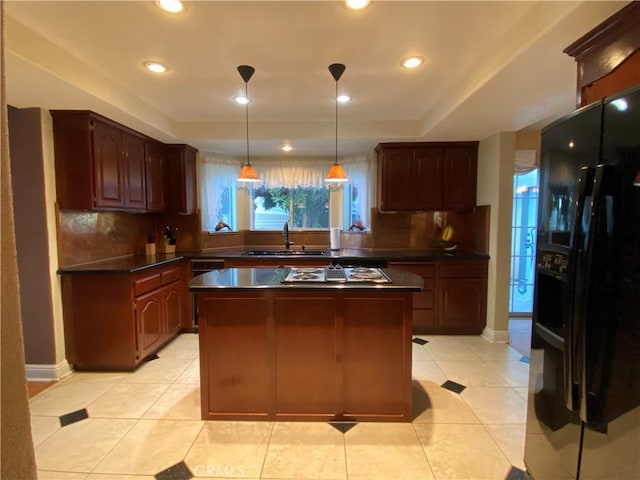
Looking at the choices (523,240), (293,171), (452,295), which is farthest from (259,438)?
(523,240)

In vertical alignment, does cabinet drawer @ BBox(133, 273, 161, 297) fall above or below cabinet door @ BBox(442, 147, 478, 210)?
below

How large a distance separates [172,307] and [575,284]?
11.7 feet

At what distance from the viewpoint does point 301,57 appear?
2164mm

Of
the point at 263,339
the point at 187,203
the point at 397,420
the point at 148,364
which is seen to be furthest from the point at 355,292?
the point at 187,203

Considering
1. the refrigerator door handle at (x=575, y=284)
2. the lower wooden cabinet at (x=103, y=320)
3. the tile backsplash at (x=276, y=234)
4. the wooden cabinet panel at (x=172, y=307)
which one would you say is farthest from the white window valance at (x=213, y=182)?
the refrigerator door handle at (x=575, y=284)

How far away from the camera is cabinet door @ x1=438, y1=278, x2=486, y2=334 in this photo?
3.67 m

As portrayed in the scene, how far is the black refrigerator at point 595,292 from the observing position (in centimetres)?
104

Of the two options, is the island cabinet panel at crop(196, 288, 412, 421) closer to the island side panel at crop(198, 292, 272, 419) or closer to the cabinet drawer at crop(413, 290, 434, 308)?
the island side panel at crop(198, 292, 272, 419)

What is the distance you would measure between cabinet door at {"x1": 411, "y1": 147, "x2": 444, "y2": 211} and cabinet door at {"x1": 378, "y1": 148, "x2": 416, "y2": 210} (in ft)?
0.17

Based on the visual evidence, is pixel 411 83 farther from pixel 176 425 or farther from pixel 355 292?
pixel 176 425

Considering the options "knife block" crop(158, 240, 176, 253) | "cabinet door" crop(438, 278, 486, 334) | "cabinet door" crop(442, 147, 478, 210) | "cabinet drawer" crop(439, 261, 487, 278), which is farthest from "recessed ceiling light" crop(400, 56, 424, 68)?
"knife block" crop(158, 240, 176, 253)

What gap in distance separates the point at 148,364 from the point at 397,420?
230cm

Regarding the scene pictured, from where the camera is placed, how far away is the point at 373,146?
13.5ft

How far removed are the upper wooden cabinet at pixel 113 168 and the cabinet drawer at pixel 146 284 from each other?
29.0 inches
